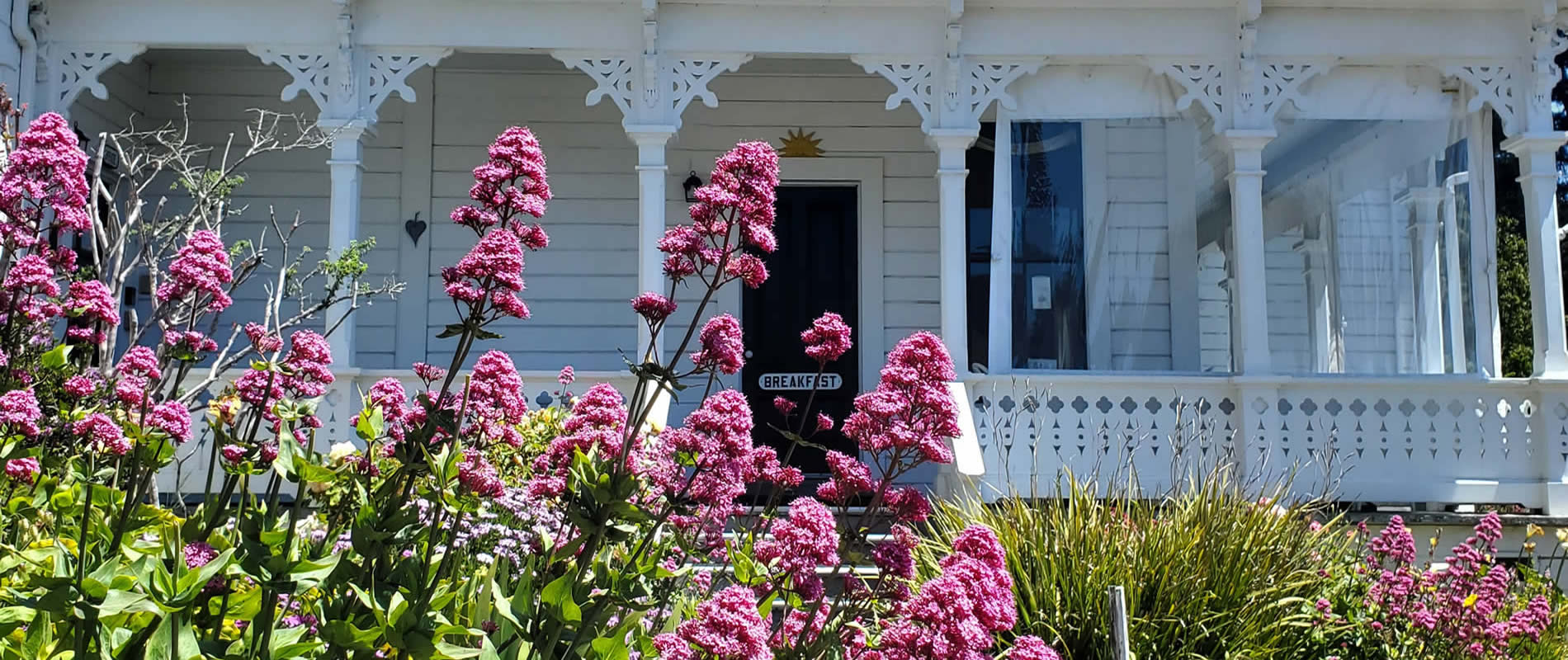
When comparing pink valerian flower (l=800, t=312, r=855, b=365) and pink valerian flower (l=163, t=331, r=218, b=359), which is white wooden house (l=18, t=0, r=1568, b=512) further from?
pink valerian flower (l=163, t=331, r=218, b=359)

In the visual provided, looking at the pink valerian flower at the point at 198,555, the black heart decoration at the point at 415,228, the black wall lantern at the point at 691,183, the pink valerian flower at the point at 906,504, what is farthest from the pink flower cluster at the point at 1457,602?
the black heart decoration at the point at 415,228

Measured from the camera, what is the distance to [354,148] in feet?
25.1

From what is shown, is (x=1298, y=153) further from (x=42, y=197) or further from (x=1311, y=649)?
(x=42, y=197)

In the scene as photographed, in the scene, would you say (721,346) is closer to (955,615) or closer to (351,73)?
(955,615)

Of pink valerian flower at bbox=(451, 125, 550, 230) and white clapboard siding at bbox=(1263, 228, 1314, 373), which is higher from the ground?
white clapboard siding at bbox=(1263, 228, 1314, 373)

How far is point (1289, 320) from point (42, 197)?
7.88m

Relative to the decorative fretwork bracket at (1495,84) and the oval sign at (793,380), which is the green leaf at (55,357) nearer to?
the oval sign at (793,380)

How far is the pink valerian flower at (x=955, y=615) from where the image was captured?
1.75 metres

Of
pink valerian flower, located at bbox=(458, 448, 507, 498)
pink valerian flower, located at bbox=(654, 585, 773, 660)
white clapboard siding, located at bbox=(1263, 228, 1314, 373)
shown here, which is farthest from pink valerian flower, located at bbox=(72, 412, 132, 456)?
white clapboard siding, located at bbox=(1263, 228, 1314, 373)

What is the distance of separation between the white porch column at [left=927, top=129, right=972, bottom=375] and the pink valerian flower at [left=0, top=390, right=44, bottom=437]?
226 inches

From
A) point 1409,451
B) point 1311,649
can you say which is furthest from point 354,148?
point 1409,451

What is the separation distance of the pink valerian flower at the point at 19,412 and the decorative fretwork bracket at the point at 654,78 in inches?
218

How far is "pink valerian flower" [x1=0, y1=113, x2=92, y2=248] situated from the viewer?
7.93 ft

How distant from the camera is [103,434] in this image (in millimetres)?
2150
